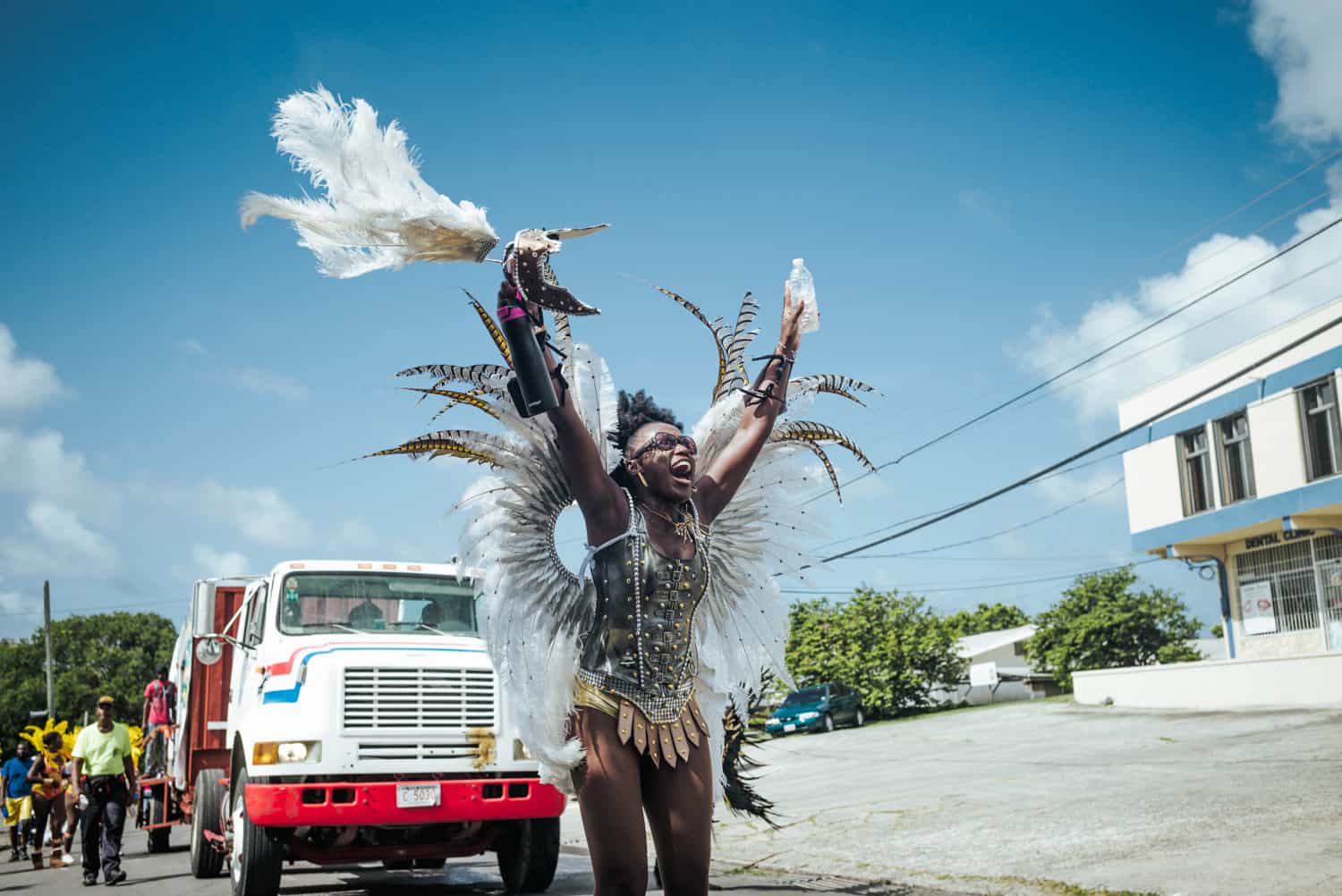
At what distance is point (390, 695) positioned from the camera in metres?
7.66

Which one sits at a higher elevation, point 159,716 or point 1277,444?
point 1277,444

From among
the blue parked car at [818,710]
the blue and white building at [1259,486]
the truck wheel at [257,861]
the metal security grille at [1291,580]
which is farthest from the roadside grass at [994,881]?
the blue parked car at [818,710]

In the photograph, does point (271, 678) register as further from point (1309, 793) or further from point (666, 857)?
point (1309, 793)

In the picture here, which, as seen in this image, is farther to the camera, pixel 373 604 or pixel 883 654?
pixel 883 654

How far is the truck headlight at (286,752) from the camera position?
24.2ft

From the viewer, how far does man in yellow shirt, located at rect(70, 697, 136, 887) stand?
11234 millimetres

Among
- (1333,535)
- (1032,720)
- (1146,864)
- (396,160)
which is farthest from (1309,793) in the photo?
(1333,535)

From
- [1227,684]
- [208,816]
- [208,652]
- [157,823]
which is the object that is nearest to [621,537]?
[208,652]

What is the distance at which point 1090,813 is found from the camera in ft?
31.0

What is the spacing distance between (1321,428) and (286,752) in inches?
825

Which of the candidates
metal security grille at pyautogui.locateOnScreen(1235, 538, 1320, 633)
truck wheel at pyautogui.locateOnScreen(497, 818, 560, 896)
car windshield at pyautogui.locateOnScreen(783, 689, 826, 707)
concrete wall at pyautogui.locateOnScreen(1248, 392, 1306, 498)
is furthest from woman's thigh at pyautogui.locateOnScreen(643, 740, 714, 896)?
car windshield at pyautogui.locateOnScreen(783, 689, 826, 707)

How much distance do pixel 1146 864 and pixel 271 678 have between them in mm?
5839

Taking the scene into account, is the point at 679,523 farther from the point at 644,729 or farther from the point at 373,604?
the point at 373,604

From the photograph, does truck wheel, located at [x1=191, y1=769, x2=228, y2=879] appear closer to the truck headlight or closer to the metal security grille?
the truck headlight
